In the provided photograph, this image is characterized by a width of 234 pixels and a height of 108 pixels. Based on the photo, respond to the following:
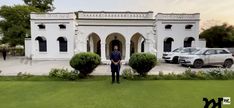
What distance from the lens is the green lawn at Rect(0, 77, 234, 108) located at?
6957 mm

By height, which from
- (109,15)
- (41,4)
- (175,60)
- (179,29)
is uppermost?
(41,4)

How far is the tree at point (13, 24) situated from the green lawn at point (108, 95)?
893 inches

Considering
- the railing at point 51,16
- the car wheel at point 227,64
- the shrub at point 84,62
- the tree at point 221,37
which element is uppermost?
the railing at point 51,16

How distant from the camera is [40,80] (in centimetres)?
1171

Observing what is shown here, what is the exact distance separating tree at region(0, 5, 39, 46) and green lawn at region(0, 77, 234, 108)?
22671 mm

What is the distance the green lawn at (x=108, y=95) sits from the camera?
696 centimetres

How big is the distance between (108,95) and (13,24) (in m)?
27.5

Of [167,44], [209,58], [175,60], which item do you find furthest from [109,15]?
[209,58]

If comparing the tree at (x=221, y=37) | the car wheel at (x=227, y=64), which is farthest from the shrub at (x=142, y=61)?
the tree at (x=221, y=37)

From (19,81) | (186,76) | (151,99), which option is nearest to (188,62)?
(186,76)

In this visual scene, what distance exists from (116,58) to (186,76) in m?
4.15

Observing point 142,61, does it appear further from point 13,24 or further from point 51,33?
point 13,24

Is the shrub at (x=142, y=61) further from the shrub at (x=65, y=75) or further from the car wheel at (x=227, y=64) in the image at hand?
the car wheel at (x=227, y=64)

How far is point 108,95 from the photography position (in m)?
8.18
